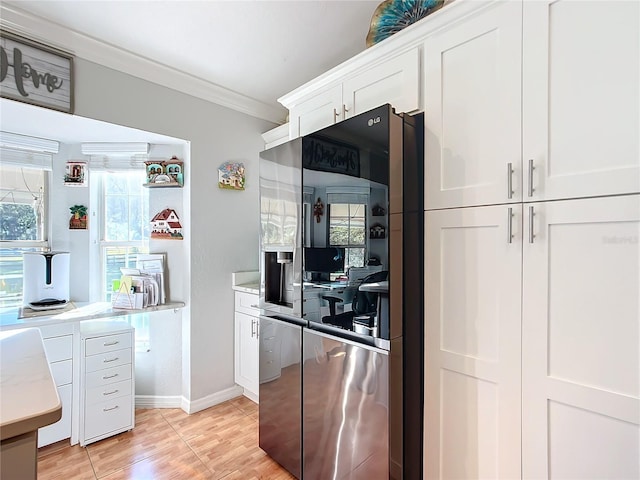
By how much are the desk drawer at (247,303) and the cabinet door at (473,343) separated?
5.06ft

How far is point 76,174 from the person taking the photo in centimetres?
262

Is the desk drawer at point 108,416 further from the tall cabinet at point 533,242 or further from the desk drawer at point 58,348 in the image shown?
the tall cabinet at point 533,242

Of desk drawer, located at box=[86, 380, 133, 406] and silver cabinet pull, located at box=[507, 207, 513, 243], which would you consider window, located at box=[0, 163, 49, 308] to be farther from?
silver cabinet pull, located at box=[507, 207, 513, 243]

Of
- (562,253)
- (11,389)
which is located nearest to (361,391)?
(562,253)

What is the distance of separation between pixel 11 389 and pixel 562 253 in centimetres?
160

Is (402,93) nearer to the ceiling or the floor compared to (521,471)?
nearer to the ceiling

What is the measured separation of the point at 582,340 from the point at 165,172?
9.13 ft

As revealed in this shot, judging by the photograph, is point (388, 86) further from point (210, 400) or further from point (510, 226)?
point (210, 400)

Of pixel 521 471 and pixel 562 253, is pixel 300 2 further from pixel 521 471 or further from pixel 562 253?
pixel 521 471

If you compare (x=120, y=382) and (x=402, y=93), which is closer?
(x=402, y=93)

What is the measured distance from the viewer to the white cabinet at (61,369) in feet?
6.76

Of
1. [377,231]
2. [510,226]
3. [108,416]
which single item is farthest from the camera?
[108,416]

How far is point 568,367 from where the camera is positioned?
101cm

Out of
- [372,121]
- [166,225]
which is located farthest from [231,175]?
[372,121]
